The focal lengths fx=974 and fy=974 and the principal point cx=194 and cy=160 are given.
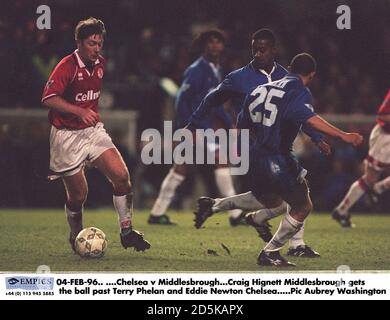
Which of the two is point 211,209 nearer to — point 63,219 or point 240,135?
point 240,135

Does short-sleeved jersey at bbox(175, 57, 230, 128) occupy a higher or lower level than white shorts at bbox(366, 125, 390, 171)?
higher

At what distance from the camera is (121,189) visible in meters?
8.28

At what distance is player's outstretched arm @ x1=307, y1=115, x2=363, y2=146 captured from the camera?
278 inches

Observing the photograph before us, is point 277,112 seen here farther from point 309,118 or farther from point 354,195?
point 354,195

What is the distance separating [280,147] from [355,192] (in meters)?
3.54

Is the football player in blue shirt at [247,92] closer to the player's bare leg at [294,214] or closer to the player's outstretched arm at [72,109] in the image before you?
the player's bare leg at [294,214]

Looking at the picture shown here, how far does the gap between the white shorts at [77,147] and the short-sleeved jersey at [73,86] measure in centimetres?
6

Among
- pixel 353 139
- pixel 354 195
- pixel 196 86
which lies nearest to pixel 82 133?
pixel 353 139

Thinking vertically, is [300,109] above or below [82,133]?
above

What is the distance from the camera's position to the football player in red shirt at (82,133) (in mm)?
8070

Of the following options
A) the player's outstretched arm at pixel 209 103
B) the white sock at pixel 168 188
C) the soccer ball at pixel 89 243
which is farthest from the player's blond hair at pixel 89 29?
the white sock at pixel 168 188

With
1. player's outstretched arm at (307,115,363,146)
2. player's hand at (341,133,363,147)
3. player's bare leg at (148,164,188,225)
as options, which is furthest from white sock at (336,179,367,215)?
player's hand at (341,133,363,147)

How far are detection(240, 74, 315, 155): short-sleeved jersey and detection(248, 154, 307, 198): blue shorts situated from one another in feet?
0.19

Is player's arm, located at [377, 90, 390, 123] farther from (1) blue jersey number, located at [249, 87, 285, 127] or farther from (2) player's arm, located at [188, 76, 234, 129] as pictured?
(1) blue jersey number, located at [249, 87, 285, 127]
